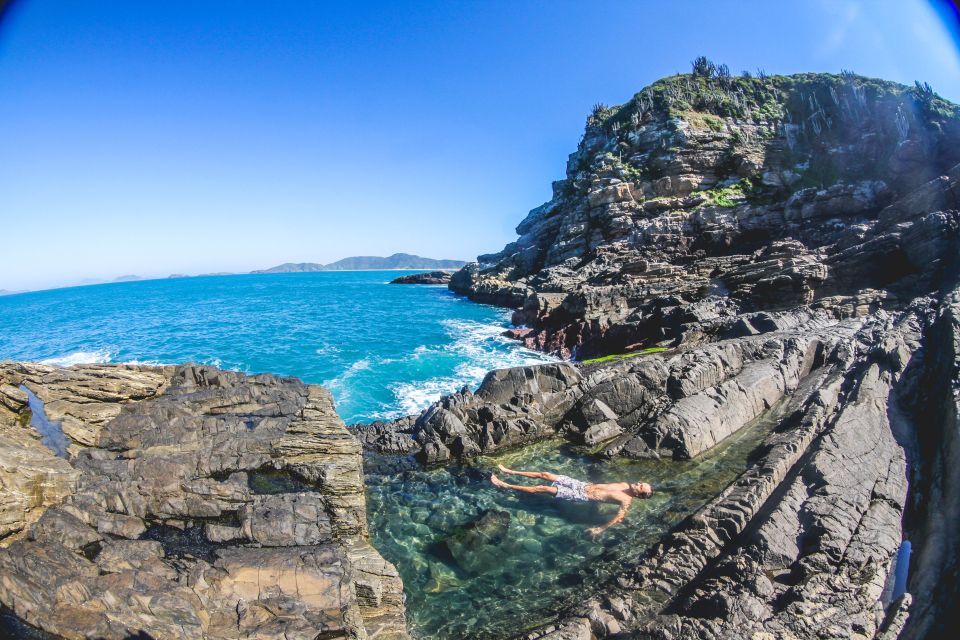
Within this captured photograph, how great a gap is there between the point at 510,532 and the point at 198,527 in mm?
7563

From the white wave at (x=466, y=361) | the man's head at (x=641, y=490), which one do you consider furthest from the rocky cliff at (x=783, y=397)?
the white wave at (x=466, y=361)

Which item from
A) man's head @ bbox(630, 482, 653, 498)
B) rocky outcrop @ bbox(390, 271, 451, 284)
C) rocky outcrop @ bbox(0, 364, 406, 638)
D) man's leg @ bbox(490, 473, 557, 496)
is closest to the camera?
rocky outcrop @ bbox(0, 364, 406, 638)

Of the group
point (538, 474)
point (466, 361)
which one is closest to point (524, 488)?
point (538, 474)

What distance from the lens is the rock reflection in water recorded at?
9078 millimetres

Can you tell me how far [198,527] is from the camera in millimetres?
9336

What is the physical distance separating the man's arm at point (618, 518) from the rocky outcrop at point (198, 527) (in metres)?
5.31

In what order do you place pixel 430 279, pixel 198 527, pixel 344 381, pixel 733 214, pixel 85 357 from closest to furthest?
1. pixel 198 527
2. pixel 344 381
3. pixel 85 357
4. pixel 733 214
5. pixel 430 279

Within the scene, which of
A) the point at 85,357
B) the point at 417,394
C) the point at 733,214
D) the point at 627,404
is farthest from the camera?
the point at 733,214

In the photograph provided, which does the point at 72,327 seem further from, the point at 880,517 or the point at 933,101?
the point at 933,101

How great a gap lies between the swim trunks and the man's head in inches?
56.1

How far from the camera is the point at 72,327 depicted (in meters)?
59.5

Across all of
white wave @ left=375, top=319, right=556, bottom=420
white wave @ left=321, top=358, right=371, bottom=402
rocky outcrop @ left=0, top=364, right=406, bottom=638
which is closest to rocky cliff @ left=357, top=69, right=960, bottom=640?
white wave @ left=375, top=319, right=556, bottom=420

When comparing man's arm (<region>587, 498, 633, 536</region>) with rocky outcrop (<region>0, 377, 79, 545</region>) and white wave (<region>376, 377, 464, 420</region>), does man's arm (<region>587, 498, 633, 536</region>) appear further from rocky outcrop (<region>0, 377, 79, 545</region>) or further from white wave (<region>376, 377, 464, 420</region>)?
white wave (<region>376, 377, 464, 420</region>)

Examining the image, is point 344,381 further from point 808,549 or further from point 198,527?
point 808,549
